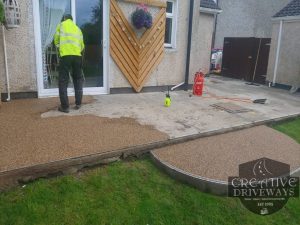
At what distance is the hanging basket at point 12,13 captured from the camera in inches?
211

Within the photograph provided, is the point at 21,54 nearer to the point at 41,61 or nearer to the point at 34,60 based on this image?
the point at 34,60

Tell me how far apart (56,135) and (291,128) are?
460cm

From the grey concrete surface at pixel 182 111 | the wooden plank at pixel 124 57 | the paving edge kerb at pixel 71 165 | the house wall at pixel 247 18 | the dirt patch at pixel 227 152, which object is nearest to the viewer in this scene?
the paving edge kerb at pixel 71 165

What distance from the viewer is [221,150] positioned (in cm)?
423

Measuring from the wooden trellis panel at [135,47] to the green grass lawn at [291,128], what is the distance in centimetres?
362

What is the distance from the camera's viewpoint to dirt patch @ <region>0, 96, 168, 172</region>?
3505 mm

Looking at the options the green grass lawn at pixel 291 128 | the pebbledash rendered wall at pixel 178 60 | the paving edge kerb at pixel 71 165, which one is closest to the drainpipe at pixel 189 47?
the pebbledash rendered wall at pixel 178 60

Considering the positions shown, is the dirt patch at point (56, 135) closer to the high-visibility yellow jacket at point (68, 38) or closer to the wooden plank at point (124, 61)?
the high-visibility yellow jacket at point (68, 38)

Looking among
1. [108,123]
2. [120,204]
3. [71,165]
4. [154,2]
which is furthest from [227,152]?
[154,2]

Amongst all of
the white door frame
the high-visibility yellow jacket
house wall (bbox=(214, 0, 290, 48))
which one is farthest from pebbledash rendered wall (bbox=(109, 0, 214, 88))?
house wall (bbox=(214, 0, 290, 48))

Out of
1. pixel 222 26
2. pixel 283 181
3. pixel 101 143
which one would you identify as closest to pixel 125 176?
pixel 101 143

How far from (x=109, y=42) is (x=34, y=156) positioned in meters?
4.20

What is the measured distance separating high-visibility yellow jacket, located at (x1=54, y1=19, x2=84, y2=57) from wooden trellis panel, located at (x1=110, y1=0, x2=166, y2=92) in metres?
1.74

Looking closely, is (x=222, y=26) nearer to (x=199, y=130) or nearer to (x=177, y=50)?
(x=177, y=50)
